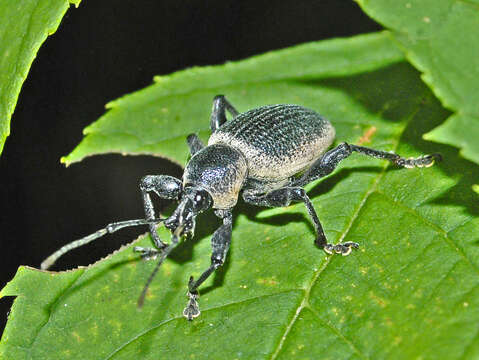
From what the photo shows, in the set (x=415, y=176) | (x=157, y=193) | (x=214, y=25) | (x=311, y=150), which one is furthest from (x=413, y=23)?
(x=214, y=25)

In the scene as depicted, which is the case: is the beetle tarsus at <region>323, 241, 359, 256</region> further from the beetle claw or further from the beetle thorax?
the beetle claw

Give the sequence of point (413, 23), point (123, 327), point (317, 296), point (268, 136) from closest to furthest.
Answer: point (413, 23), point (317, 296), point (123, 327), point (268, 136)

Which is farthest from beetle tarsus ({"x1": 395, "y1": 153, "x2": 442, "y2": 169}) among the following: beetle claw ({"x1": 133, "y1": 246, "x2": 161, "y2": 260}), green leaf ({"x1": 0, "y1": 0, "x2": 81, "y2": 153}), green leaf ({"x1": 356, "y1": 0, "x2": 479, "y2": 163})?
green leaf ({"x1": 0, "y1": 0, "x2": 81, "y2": 153})

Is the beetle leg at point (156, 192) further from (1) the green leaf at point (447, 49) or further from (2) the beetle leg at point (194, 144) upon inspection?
(1) the green leaf at point (447, 49)

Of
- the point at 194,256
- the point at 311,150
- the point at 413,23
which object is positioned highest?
the point at 413,23

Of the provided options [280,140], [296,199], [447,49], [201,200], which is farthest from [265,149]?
[447,49]

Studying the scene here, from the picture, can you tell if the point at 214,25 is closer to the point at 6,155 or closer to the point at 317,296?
the point at 6,155
